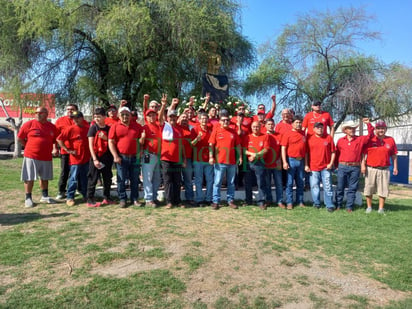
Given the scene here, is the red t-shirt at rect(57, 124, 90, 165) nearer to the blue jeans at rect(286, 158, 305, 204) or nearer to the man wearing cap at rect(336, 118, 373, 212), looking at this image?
the blue jeans at rect(286, 158, 305, 204)

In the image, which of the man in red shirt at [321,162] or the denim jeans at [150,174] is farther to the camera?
the man in red shirt at [321,162]

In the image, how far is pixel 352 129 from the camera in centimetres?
675

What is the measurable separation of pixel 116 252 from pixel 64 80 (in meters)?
11.0

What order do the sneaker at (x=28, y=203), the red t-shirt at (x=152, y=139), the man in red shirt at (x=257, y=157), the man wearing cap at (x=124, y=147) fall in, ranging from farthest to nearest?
the man in red shirt at (x=257, y=157) → the red t-shirt at (x=152, y=139) → the sneaker at (x=28, y=203) → the man wearing cap at (x=124, y=147)

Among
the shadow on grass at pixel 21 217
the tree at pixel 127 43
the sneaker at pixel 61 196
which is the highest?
the tree at pixel 127 43

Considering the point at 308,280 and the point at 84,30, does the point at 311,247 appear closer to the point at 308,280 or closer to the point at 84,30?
the point at 308,280

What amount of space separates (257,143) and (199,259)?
3331 mm

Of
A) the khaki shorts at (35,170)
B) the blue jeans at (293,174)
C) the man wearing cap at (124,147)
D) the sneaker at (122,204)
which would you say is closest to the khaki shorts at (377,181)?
the blue jeans at (293,174)

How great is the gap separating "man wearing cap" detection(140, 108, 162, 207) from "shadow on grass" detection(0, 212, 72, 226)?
1468 millimetres

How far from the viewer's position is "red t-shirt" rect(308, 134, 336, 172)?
21.8 feet

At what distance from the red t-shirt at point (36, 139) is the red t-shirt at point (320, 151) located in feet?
17.2

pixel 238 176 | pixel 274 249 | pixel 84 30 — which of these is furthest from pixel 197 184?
pixel 84 30

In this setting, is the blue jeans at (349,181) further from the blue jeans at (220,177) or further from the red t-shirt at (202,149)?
the red t-shirt at (202,149)

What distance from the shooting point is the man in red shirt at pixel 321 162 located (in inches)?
261
